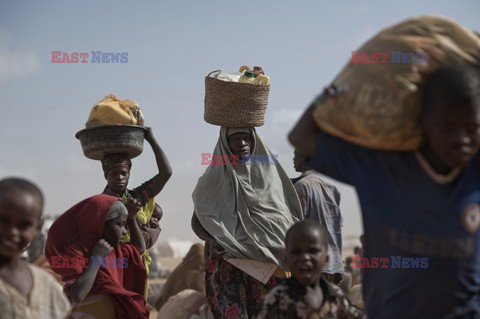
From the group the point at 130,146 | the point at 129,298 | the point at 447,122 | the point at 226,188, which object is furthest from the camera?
the point at 226,188

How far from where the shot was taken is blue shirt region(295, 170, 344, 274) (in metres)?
8.76

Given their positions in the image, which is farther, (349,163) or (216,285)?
(216,285)

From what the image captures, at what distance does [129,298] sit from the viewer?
6809 millimetres

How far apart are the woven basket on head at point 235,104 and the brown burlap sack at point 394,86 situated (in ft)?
14.6

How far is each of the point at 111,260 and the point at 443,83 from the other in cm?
383

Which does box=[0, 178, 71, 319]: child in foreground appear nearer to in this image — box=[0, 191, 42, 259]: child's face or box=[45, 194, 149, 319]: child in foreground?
box=[0, 191, 42, 259]: child's face

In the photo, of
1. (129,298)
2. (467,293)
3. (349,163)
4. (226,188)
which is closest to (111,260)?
(129,298)

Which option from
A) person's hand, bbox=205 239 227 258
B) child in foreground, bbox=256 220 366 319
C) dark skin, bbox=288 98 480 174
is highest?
dark skin, bbox=288 98 480 174

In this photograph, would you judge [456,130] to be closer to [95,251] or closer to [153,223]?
[95,251]

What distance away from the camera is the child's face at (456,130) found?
3779mm

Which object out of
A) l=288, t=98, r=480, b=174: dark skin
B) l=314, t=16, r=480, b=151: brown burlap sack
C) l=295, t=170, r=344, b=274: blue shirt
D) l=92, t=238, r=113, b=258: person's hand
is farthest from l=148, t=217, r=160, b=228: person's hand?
l=288, t=98, r=480, b=174: dark skin

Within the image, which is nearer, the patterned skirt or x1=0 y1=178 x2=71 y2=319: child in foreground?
x1=0 y1=178 x2=71 y2=319: child in foreground

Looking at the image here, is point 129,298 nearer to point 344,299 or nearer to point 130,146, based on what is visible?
point 130,146

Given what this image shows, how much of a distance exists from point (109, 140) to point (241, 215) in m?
1.56
